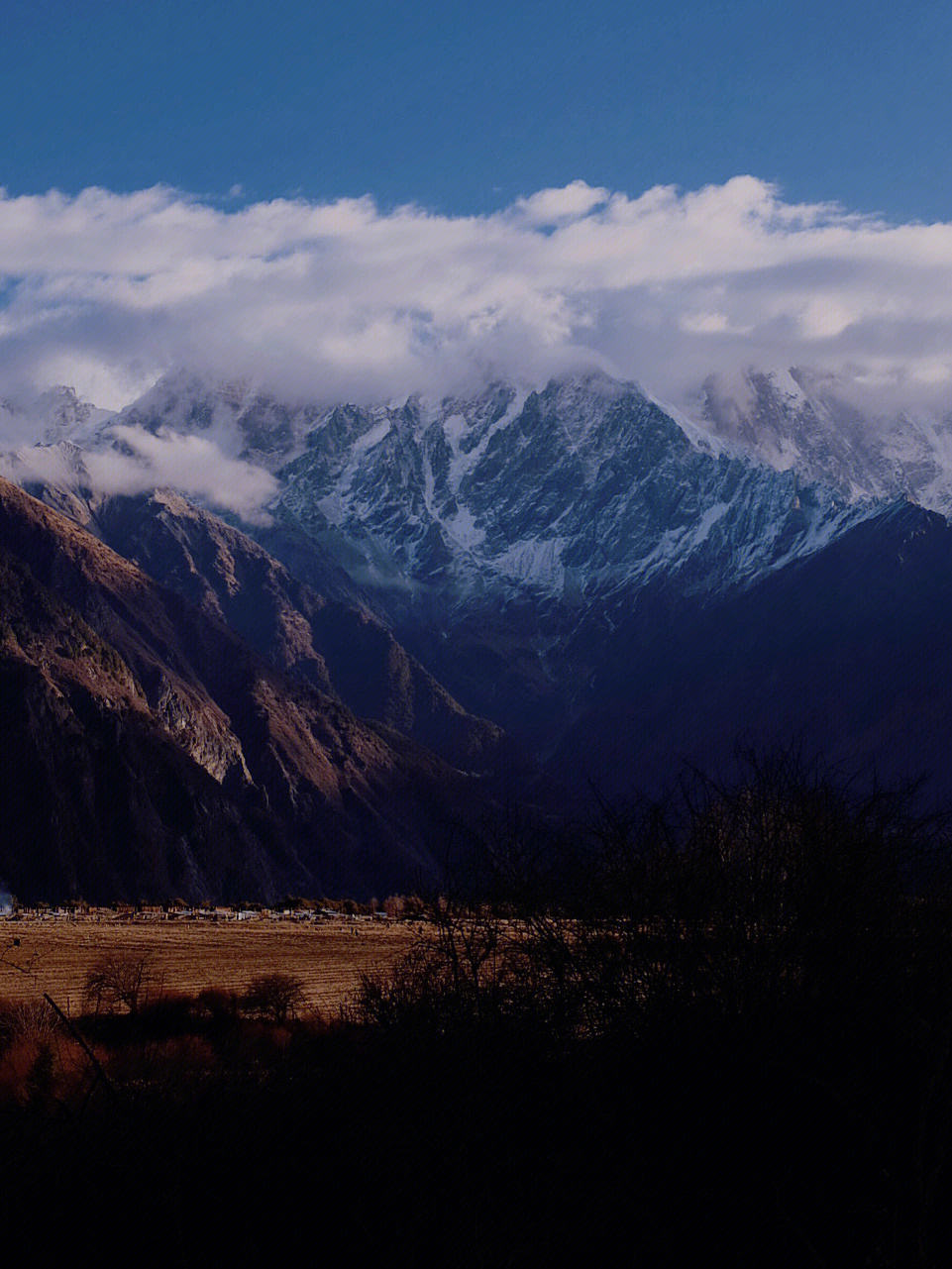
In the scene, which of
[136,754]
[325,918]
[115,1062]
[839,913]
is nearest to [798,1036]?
[839,913]

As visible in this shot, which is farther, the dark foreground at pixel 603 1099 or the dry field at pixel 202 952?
the dry field at pixel 202 952

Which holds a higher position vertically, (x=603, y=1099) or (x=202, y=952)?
(x=603, y=1099)

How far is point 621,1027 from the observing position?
92.4 feet

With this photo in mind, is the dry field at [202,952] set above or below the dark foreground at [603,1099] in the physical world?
below

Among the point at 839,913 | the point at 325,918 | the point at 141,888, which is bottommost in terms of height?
the point at 141,888

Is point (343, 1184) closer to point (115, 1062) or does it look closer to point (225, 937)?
point (115, 1062)

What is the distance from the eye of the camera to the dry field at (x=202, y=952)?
45.1 meters

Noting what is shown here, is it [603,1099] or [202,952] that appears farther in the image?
[202,952]

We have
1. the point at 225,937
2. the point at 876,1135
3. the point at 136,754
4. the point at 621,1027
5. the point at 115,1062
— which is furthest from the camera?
the point at 136,754

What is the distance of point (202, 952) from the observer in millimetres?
56375

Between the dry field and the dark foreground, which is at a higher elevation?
the dark foreground

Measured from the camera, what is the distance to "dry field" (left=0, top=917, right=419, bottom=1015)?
45103 millimetres

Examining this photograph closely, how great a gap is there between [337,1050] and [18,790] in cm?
14547

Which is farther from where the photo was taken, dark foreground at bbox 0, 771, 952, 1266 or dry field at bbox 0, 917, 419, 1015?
dry field at bbox 0, 917, 419, 1015
